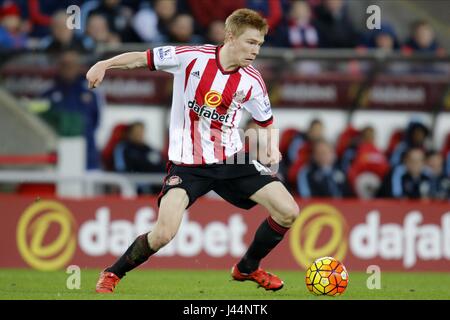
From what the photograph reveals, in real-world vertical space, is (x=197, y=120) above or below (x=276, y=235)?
above

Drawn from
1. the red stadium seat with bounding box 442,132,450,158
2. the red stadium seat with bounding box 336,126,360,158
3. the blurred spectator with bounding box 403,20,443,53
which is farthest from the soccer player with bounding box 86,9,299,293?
the blurred spectator with bounding box 403,20,443,53

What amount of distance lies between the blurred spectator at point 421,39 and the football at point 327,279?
8.16m

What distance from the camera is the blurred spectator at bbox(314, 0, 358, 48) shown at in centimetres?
1641

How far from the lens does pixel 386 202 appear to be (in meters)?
13.8

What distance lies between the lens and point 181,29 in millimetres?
14734

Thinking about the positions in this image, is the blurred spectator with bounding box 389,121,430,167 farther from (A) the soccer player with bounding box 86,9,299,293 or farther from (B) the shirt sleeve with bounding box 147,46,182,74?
(B) the shirt sleeve with bounding box 147,46,182,74

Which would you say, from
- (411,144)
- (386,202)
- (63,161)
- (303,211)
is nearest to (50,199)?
(63,161)

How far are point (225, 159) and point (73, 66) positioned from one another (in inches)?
204

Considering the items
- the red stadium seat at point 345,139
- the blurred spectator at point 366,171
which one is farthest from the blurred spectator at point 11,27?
the blurred spectator at point 366,171

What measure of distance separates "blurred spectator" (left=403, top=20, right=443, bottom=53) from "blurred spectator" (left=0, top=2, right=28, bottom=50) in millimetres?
5588

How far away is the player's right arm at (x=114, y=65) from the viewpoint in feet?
27.4

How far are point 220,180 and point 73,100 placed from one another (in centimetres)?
521

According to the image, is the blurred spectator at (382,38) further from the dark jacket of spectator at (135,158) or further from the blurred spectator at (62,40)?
the blurred spectator at (62,40)

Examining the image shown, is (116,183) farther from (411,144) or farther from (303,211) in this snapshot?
(411,144)
